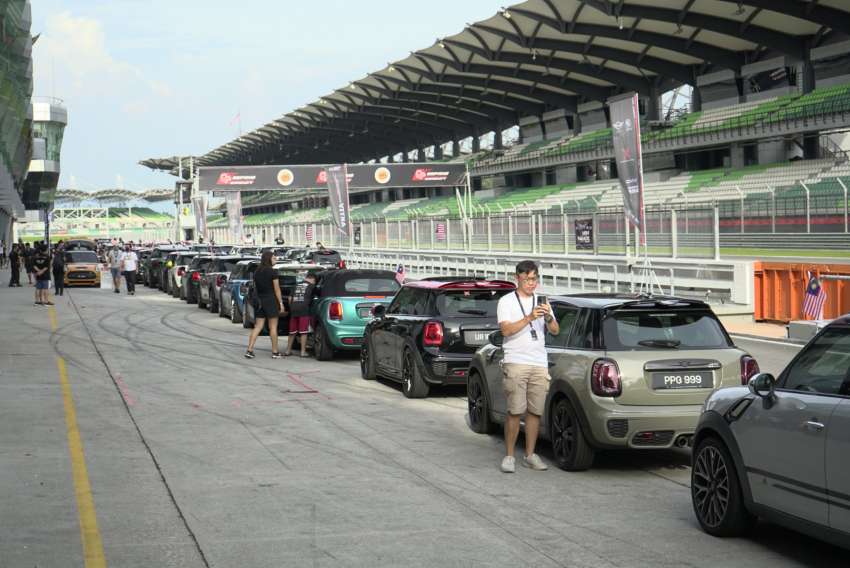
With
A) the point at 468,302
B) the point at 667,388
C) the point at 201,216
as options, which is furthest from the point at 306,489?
the point at 201,216

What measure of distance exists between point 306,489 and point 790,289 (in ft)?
49.7

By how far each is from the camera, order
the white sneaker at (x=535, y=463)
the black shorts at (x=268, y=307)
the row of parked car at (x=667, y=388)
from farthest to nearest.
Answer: the black shorts at (x=268, y=307) < the white sneaker at (x=535, y=463) < the row of parked car at (x=667, y=388)

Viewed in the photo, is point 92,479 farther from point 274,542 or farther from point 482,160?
point 482,160

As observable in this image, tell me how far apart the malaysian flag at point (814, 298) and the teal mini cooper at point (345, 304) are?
285 inches

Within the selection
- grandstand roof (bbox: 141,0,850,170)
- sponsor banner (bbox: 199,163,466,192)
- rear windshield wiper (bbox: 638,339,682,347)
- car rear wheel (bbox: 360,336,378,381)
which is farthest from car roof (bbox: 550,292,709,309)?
sponsor banner (bbox: 199,163,466,192)

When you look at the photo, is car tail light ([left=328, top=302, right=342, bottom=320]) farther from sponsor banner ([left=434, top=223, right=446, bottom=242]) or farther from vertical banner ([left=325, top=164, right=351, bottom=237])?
vertical banner ([left=325, top=164, right=351, bottom=237])

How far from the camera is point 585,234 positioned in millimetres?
28359

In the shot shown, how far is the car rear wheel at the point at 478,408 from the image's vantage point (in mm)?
10945

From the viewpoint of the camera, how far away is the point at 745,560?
6.50 metres

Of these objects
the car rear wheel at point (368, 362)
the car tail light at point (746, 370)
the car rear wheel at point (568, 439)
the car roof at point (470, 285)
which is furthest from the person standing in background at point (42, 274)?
the car tail light at point (746, 370)

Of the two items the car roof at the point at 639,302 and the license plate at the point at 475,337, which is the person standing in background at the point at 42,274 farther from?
the car roof at the point at 639,302

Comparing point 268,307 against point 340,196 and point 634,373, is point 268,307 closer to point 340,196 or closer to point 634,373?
point 634,373

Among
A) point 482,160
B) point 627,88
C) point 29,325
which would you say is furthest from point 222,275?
point 482,160

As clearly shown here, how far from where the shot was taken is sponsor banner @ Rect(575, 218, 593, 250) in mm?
28250
